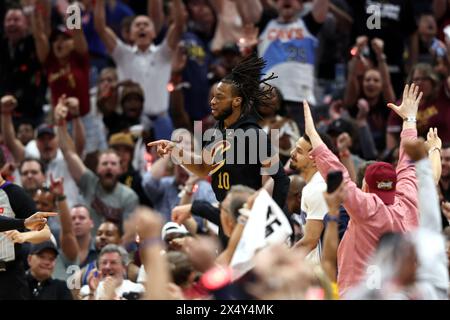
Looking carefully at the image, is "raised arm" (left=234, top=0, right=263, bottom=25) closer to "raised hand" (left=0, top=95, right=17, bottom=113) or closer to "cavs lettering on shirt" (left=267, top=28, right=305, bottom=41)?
"cavs lettering on shirt" (left=267, top=28, right=305, bottom=41)

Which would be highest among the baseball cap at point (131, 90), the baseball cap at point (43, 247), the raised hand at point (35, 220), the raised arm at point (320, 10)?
the raised arm at point (320, 10)

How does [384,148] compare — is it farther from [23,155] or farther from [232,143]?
[232,143]

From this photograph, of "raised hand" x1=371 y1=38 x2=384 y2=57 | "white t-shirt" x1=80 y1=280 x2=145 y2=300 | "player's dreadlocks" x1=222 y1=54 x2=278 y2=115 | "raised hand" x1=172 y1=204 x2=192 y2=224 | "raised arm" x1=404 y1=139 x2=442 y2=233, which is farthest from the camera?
"raised hand" x1=371 y1=38 x2=384 y2=57

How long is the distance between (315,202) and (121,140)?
449 cm

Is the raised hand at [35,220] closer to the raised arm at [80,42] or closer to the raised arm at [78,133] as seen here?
the raised arm at [78,133]

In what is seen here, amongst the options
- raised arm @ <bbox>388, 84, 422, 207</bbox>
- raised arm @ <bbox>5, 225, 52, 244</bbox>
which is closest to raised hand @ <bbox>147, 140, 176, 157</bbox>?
raised arm @ <bbox>5, 225, 52, 244</bbox>

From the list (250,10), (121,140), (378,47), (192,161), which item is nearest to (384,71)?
(378,47)

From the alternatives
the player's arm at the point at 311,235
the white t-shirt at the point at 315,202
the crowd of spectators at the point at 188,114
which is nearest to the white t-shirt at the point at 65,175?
the crowd of spectators at the point at 188,114

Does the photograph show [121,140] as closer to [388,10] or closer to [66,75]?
[66,75]

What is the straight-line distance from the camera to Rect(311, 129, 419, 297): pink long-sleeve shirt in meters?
7.41

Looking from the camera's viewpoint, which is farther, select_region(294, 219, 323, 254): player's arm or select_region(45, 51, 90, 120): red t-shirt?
select_region(45, 51, 90, 120): red t-shirt

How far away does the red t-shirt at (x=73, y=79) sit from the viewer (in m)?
13.2

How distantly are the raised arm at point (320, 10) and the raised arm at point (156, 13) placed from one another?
220 centimetres

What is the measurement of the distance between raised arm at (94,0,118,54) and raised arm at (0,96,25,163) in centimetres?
139
